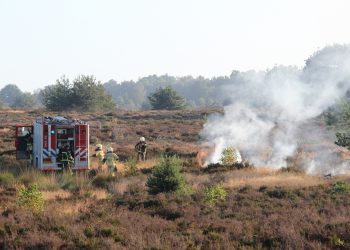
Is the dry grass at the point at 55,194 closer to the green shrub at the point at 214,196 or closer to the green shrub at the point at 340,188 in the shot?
the green shrub at the point at 214,196

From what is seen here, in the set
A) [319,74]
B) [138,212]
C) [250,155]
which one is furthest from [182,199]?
[319,74]

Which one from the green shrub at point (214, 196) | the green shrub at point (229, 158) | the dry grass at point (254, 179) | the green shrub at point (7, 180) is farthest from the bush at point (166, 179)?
the green shrub at point (229, 158)

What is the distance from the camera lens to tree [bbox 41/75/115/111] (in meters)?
59.6

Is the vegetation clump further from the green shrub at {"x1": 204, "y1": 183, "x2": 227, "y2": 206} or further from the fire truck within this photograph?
the green shrub at {"x1": 204, "y1": 183, "x2": 227, "y2": 206}

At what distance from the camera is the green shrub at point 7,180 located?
16.7 meters

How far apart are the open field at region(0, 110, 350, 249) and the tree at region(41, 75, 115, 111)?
3882 cm

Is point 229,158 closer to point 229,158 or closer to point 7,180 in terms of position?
point 229,158

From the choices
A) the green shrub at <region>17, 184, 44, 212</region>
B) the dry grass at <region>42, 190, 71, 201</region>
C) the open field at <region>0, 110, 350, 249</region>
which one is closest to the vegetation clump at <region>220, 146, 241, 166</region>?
the open field at <region>0, 110, 350, 249</region>

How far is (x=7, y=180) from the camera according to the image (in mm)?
16859

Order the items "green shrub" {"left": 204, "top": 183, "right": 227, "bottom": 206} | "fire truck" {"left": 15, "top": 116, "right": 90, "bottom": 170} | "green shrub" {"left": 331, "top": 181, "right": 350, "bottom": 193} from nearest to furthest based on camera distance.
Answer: "green shrub" {"left": 204, "top": 183, "right": 227, "bottom": 206} → "green shrub" {"left": 331, "top": 181, "right": 350, "bottom": 193} → "fire truck" {"left": 15, "top": 116, "right": 90, "bottom": 170}

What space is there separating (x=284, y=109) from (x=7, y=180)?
21.4 meters

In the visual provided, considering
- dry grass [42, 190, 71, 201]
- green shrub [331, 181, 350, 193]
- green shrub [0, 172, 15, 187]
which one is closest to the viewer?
dry grass [42, 190, 71, 201]

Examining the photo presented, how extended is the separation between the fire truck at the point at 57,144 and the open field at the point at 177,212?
84cm

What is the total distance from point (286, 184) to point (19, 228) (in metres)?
11.3
